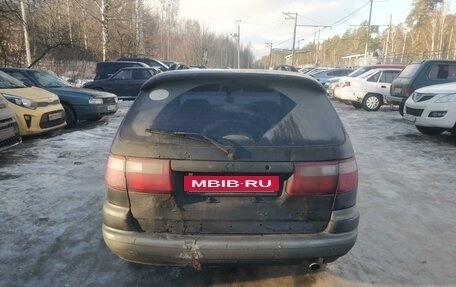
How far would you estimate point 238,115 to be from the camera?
2.54 meters

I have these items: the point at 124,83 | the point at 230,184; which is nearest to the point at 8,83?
the point at 230,184

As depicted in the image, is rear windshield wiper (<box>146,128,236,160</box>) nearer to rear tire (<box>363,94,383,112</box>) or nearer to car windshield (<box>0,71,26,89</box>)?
car windshield (<box>0,71,26,89</box>)

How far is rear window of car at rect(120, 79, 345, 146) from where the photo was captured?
8.09ft

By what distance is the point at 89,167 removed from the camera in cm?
620

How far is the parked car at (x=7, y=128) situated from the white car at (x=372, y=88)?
12378 mm

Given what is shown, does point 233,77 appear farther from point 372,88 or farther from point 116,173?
point 372,88

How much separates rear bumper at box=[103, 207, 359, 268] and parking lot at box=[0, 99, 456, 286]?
580 millimetres

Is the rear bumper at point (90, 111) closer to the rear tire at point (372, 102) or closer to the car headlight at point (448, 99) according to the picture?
the car headlight at point (448, 99)

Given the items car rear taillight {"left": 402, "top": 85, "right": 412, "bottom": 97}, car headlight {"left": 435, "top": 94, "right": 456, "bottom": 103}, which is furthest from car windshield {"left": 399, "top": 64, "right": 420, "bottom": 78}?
car headlight {"left": 435, "top": 94, "right": 456, "bottom": 103}

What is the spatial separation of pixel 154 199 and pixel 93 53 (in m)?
30.6

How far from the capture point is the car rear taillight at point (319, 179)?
2434 millimetres

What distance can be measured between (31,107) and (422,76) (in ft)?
35.2

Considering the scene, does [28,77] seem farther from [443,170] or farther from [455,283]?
[455,283]

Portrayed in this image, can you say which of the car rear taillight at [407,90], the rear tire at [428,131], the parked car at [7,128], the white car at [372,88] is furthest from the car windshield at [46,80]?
the white car at [372,88]
